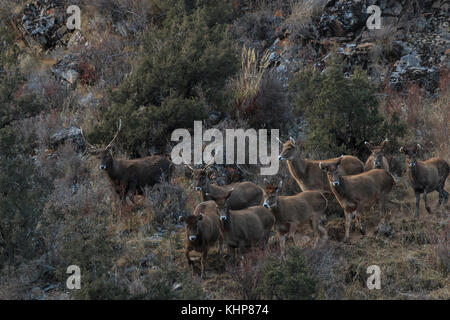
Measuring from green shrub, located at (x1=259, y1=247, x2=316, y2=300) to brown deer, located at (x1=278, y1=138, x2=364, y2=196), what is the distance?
12.5 feet

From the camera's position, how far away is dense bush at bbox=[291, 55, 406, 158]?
13.6 metres

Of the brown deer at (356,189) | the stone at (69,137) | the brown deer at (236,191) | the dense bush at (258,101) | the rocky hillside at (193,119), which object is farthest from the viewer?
the dense bush at (258,101)

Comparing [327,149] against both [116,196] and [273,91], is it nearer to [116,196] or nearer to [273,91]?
[273,91]

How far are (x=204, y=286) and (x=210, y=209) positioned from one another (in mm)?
1639

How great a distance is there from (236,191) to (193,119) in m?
3.62

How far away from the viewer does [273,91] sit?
1633 centimetres

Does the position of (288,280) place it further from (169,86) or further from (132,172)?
(169,86)

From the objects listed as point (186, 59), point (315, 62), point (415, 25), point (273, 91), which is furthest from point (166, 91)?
point (415, 25)

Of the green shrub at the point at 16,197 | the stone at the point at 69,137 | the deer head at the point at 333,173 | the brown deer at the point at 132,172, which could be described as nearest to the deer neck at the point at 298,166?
the deer head at the point at 333,173

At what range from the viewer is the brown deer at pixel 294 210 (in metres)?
10.6

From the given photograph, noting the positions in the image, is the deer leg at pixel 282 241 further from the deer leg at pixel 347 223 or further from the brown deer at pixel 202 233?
the deer leg at pixel 347 223

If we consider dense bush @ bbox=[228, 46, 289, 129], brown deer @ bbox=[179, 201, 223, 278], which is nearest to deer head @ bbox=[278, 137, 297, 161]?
brown deer @ bbox=[179, 201, 223, 278]

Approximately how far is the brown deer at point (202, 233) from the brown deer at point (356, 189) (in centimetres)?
239

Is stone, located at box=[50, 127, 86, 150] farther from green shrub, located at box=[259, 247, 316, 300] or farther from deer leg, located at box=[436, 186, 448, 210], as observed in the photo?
deer leg, located at box=[436, 186, 448, 210]
